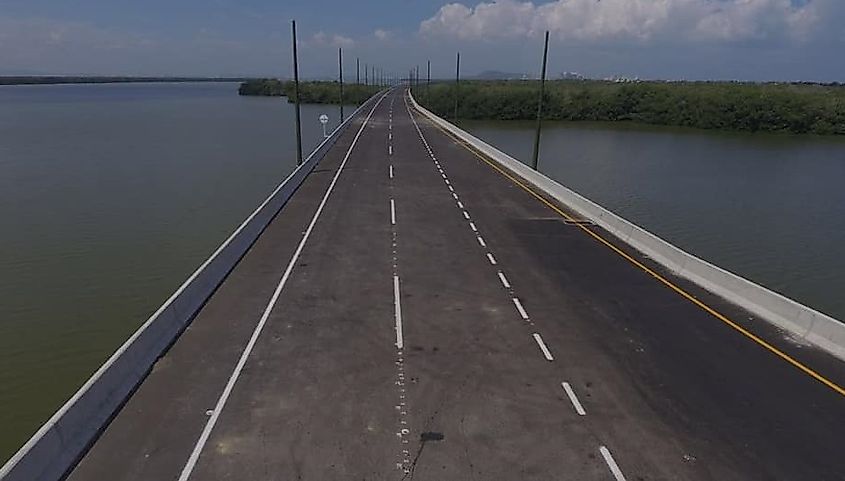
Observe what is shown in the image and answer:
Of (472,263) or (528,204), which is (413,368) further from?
(528,204)

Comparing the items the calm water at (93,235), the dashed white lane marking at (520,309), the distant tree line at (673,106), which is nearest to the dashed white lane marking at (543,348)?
the dashed white lane marking at (520,309)

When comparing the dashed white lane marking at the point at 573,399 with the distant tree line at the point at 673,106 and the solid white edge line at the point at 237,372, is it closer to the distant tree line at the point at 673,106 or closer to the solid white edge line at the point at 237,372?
the solid white edge line at the point at 237,372

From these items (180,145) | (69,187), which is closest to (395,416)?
(69,187)

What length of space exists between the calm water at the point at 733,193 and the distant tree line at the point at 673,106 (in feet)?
37.6

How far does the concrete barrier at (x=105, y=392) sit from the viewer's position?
8.91m

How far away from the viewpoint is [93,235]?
88.4ft

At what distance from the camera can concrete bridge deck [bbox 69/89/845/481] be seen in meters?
9.81

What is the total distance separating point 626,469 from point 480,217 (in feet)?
56.2

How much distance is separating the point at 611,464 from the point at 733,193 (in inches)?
1412

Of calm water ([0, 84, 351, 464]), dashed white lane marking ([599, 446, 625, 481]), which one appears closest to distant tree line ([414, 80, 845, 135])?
calm water ([0, 84, 351, 464])

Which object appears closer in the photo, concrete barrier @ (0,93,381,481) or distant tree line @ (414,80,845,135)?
concrete barrier @ (0,93,381,481)

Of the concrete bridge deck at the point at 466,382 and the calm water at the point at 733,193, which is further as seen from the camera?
the calm water at the point at 733,193

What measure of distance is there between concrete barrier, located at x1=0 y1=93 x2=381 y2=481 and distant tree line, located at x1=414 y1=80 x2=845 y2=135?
93.2 m

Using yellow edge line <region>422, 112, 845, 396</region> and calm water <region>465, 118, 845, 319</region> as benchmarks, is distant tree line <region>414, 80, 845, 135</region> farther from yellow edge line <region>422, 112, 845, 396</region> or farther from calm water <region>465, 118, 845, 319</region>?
yellow edge line <region>422, 112, 845, 396</region>
